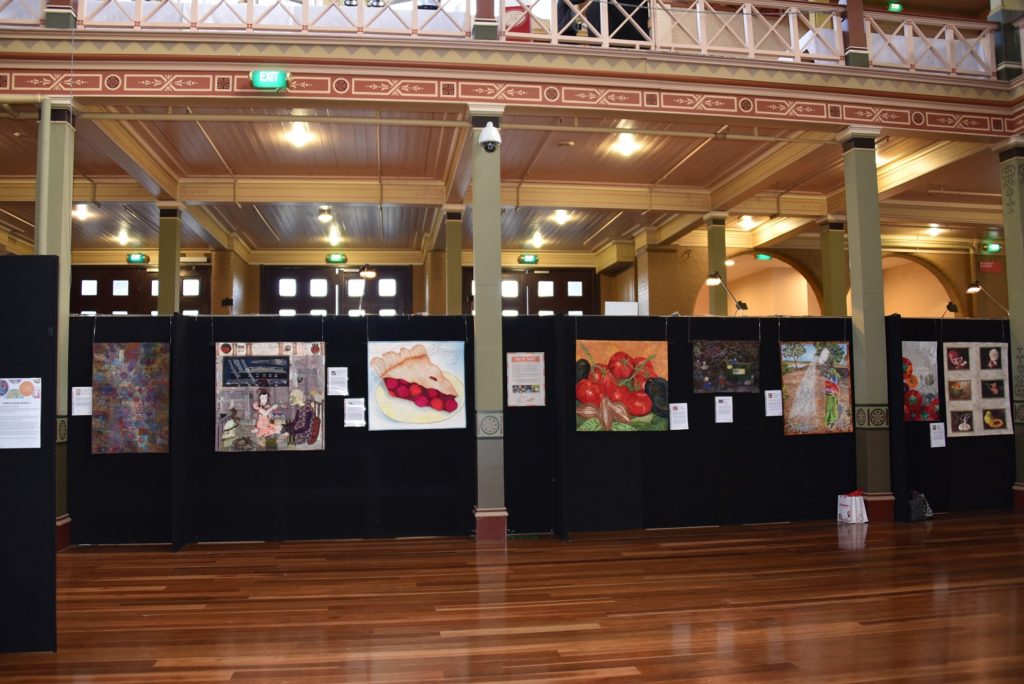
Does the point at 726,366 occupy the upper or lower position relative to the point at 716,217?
lower

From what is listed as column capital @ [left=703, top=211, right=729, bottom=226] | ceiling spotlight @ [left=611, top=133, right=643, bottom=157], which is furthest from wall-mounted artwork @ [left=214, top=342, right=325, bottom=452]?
column capital @ [left=703, top=211, right=729, bottom=226]

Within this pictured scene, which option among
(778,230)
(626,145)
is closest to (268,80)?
(626,145)

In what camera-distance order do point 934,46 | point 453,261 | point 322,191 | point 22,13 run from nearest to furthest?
point 22,13
point 934,46
point 453,261
point 322,191

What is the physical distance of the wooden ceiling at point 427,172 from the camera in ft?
31.5

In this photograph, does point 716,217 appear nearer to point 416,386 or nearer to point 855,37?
point 855,37

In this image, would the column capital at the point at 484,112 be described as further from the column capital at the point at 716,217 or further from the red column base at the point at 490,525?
the column capital at the point at 716,217

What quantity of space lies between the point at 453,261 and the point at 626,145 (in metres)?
3.33

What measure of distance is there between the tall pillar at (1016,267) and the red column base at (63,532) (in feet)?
34.3

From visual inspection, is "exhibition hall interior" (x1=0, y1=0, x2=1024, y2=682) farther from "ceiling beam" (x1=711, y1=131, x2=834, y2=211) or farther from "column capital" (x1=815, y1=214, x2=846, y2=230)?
"column capital" (x1=815, y1=214, x2=846, y2=230)

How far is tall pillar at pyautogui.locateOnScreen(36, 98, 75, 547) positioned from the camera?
7395mm

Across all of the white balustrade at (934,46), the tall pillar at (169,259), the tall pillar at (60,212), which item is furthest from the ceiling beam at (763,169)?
the tall pillar at (169,259)

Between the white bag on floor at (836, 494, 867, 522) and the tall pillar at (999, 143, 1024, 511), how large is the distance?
2345mm

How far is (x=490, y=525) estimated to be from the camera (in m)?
7.62

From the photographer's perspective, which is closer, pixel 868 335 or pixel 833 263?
pixel 868 335
